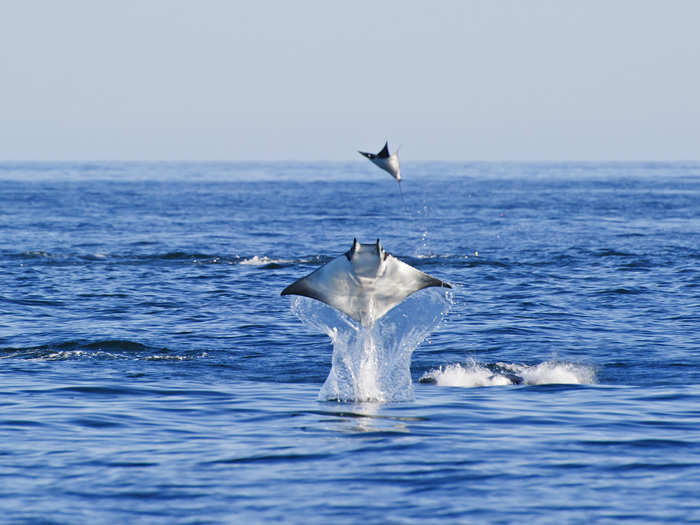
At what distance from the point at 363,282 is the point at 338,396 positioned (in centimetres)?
338

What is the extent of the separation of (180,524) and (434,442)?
4632mm

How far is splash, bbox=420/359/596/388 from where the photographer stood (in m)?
19.7

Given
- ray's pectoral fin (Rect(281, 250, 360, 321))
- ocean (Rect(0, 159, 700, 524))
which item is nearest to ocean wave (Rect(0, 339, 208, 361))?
ocean (Rect(0, 159, 700, 524))

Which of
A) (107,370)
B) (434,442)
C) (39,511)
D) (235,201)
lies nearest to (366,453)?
(434,442)

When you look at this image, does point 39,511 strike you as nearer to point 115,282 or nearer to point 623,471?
point 623,471

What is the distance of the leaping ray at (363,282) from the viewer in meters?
15.3

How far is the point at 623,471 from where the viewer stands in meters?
13.5

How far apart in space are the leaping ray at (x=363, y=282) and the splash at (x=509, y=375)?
4584 mm

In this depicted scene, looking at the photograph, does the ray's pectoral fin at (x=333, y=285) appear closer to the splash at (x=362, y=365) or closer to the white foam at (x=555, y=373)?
the splash at (x=362, y=365)

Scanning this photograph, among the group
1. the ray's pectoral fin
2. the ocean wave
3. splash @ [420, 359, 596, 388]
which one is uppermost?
the ray's pectoral fin

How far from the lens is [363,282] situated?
1548 centimetres

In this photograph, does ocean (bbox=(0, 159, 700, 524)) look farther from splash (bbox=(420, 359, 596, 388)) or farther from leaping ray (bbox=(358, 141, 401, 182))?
leaping ray (bbox=(358, 141, 401, 182))

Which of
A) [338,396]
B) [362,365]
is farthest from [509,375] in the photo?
[338,396]

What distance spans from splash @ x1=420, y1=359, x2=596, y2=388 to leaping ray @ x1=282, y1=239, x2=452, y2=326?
4584mm
